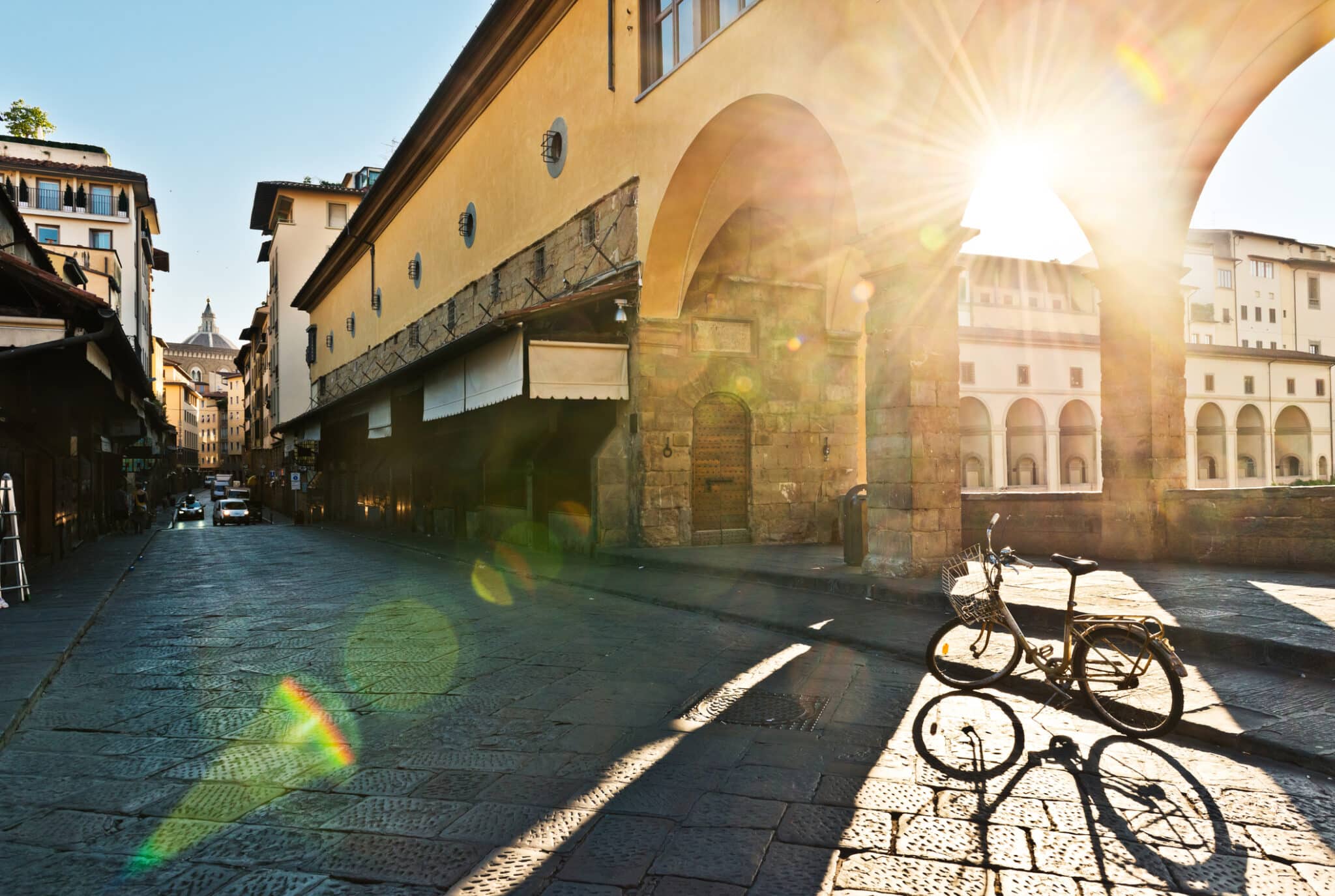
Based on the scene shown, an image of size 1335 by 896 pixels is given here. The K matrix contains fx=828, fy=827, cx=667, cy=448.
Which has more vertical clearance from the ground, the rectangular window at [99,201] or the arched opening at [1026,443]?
the rectangular window at [99,201]

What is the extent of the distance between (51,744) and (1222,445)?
184 feet

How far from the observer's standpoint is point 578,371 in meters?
12.7

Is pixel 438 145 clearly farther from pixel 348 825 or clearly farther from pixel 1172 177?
pixel 348 825

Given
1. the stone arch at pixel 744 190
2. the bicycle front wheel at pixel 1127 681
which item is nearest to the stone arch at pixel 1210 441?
the stone arch at pixel 744 190

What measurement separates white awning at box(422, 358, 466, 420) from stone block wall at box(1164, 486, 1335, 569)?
11.1 m

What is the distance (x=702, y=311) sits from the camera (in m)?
13.6

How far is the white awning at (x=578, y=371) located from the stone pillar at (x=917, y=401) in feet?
17.1

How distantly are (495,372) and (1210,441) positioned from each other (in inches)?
1920

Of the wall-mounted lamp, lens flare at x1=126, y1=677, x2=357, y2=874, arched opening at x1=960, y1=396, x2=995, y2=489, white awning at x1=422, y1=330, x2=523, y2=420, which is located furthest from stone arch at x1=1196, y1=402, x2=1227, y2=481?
lens flare at x1=126, y1=677, x2=357, y2=874

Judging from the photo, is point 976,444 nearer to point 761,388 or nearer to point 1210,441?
point 1210,441

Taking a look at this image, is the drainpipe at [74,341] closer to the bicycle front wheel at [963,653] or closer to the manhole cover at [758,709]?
the manhole cover at [758,709]

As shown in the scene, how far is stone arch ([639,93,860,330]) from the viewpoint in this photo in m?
11.3

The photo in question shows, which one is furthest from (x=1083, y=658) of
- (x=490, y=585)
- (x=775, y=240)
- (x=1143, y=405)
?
(x=775, y=240)

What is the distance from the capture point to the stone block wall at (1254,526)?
852cm
